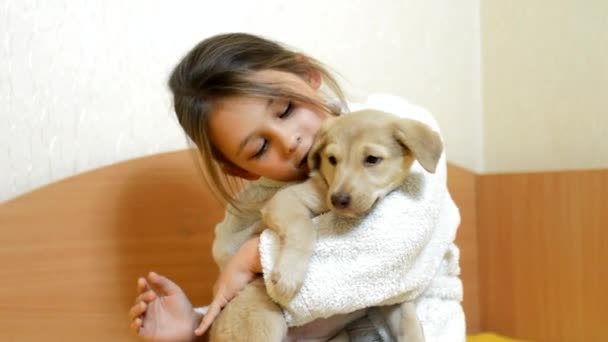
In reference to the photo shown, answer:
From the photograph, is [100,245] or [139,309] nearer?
[139,309]

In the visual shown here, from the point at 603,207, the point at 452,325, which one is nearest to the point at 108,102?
the point at 452,325

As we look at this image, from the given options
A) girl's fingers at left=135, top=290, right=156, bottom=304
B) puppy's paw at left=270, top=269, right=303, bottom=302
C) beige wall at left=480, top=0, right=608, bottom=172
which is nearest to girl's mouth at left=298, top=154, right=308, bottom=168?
puppy's paw at left=270, top=269, right=303, bottom=302

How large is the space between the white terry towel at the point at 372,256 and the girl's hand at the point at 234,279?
57 mm

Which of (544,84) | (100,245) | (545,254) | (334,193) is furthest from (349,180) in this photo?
(544,84)

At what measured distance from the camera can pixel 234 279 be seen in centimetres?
117

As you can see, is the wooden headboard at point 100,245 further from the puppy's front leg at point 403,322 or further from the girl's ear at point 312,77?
the puppy's front leg at point 403,322

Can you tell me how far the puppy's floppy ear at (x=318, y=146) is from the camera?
1161mm

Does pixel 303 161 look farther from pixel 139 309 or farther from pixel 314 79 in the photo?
pixel 139 309

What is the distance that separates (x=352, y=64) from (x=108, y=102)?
2.61 feet

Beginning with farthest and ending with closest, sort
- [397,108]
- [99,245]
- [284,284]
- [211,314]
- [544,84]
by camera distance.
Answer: [544,84]
[99,245]
[397,108]
[211,314]
[284,284]

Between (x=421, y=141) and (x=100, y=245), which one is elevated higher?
(x=421, y=141)

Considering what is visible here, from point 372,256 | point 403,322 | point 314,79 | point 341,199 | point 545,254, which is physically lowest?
point 545,254

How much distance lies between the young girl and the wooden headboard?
0.84 ft

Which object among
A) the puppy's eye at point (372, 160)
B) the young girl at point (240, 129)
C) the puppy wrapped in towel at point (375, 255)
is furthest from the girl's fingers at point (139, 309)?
the puppy's eye at point (372, 160)
